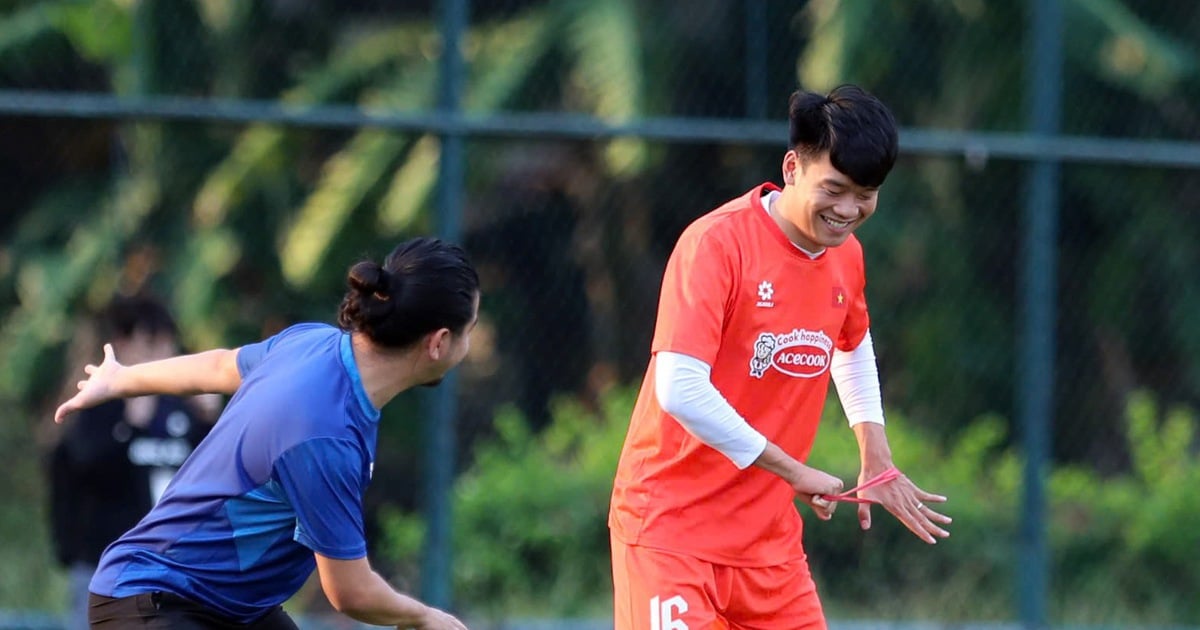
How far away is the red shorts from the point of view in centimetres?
399

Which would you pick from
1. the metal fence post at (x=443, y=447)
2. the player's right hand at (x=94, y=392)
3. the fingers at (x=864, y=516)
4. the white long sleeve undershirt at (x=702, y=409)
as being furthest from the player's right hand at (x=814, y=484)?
the metal fence post at (x=443, y=447)

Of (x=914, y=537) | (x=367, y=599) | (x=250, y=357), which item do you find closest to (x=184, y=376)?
(x=250, y=357)

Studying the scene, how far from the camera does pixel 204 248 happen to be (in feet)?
26.8

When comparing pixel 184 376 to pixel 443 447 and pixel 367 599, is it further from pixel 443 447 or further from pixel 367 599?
pixel 443 447

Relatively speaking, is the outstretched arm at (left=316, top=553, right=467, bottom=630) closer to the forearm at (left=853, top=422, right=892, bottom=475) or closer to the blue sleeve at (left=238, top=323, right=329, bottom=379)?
the blue sleeve at (left=238, top=323, right=329, bottom=379)

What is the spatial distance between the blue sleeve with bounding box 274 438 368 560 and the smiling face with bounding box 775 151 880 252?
1.28 meters

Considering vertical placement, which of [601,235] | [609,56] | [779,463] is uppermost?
[609,56]

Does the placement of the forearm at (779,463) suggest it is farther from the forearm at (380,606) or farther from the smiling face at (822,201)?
the forearm at (380,606)

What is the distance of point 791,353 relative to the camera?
13.3 ft

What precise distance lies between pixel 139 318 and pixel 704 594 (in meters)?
3.17

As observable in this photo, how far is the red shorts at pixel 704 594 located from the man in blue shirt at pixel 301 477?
71 cm

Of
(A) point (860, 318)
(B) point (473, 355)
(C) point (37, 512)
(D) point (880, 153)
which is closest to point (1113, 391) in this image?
(B) point (473, 355)

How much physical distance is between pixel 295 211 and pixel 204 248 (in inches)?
19.1

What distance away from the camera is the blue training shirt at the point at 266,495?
330 centimetres
